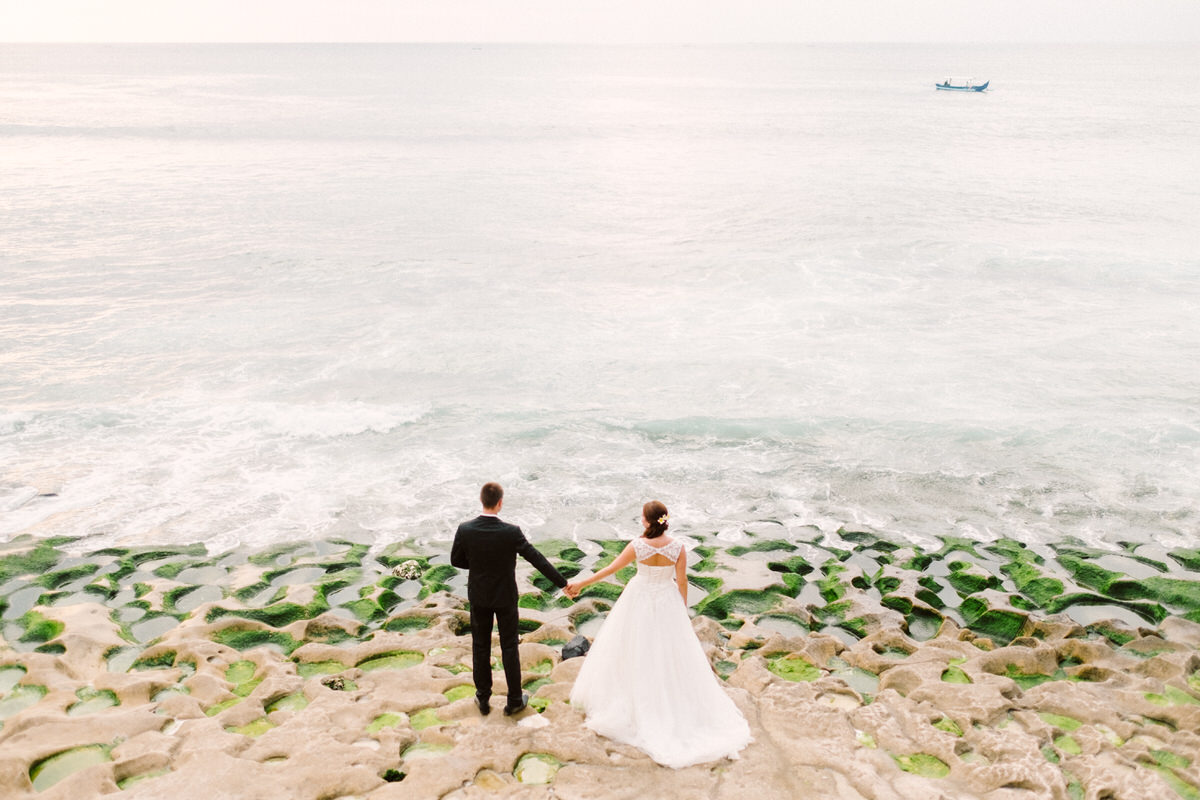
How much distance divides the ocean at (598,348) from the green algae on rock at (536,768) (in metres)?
5.97

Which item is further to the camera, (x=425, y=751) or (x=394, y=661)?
(x=394, y=661)

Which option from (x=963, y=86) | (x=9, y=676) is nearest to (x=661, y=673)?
(x=9, y=676)

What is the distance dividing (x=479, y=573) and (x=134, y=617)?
5.86 m

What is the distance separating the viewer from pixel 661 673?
22.9ft

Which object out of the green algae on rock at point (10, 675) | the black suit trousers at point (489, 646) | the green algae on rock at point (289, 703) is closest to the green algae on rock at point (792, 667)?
the black suit trousers at point (489, 646)

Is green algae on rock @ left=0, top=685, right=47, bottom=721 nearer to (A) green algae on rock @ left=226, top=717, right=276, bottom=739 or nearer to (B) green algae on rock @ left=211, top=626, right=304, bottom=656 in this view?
(B) green algae on rock @ left=211, top=626, right=304, bottom=656

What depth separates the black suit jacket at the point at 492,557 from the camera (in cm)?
686

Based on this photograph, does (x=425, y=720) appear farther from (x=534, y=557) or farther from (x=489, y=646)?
(x=534, y=557)

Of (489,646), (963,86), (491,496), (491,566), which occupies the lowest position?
(489,646)

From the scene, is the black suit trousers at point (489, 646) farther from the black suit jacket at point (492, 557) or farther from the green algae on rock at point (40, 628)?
the green algae on rock at point (40, 628)

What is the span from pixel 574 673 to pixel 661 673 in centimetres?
168

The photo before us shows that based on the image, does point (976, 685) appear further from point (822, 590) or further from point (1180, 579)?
point (1180, 579)

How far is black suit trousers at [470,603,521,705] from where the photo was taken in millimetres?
7121

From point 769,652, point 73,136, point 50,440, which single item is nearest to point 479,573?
point 769,652
